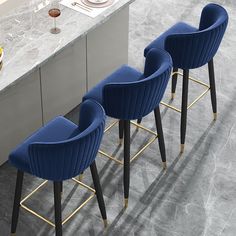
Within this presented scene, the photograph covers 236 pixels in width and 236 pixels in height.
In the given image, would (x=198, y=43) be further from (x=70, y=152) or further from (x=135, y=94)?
(x=70, y=152)

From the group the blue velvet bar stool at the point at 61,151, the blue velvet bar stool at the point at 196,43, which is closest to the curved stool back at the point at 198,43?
the blue velvet bar stool at the point at 196,43

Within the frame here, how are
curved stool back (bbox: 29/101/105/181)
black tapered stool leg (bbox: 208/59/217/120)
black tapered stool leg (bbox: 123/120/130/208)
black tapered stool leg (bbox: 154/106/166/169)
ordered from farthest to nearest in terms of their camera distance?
black tapered stool leg (bbox: 208/59/217/120), black tapered stool leg (bbox: 154/106/166/169), black tapered stool leg (bbox: 123/120/130/208), curved stool back (bbox: 29/101/105/181)

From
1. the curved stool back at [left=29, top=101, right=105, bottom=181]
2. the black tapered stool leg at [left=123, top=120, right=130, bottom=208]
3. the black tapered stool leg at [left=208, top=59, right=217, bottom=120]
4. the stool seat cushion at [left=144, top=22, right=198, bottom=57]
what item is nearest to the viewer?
the curved stool back at [left=29, top=101, right=105, bottom=181]

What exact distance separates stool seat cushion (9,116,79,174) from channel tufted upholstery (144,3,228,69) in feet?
2.91

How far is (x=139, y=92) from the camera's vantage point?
3941 mm

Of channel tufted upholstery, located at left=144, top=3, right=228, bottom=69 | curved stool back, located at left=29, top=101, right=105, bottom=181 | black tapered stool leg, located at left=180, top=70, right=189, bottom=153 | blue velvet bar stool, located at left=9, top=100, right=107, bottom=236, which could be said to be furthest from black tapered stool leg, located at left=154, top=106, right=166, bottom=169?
curved stool back, located at left=29, top=101, right=105, bottom=181

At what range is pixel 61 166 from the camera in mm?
3615

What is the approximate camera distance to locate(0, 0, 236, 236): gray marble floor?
4.31 meters

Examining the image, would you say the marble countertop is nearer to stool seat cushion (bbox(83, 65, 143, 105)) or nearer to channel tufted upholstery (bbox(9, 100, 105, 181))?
stool seat cushion (bbox(83, 65, 143, 105))

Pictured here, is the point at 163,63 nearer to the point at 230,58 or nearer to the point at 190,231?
the point at 190,231

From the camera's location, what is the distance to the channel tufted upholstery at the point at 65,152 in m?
3.51

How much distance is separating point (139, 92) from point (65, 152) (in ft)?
2.14

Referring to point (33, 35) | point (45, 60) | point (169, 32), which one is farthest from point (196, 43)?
point (33, 35)

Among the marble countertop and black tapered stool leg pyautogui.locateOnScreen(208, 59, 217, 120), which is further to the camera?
black tapered stool leg pyautogui.locateOnScreen(208, 59, 217, 120)
